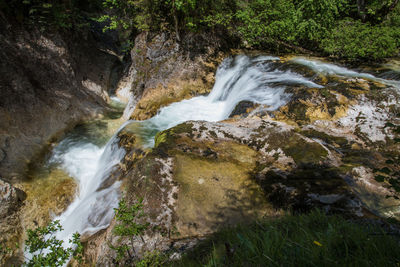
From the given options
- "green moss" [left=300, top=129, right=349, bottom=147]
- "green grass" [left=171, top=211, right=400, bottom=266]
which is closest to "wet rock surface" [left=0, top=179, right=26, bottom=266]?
"green grass" [left=171, top=211, right=400, bottom=266]

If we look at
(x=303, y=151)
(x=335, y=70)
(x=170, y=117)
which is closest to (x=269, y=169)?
(x=303, y=151)

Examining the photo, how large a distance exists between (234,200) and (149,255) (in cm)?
134

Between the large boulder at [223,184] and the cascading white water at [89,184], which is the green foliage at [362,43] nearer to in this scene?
the large boulder at [223,184]

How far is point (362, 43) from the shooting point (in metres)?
8.58

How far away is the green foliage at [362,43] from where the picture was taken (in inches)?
326

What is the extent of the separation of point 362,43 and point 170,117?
7.96 meters

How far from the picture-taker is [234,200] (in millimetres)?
3189

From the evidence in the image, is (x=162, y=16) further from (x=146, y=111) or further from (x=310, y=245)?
(x=310, y=245)

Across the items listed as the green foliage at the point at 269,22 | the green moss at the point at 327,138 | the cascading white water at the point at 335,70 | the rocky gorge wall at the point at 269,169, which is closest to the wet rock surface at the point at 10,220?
the rocky gorge wall at the point at 269,169

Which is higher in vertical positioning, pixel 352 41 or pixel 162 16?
pixel 162 16

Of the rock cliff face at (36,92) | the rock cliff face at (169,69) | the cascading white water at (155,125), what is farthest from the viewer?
the rock cliff face at (169,69)

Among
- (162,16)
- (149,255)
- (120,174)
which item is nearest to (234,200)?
(149,255)

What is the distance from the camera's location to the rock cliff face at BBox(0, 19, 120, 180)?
6.52 m

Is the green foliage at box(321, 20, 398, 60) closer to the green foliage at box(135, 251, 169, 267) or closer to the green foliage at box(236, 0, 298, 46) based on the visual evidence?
the green foliage at box(236, 0, 298, 46)
